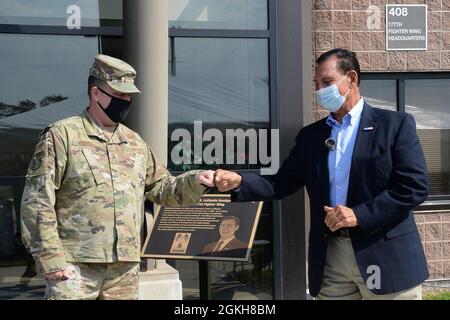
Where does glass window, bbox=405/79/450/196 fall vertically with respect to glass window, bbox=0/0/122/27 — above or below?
below

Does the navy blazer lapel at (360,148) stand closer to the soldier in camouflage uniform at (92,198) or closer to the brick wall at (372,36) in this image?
the soldier in camouflage uniform at (92,198)

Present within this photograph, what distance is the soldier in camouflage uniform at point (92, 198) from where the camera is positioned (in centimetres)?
321

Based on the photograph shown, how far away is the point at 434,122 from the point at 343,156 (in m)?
4.35

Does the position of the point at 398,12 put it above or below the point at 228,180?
above

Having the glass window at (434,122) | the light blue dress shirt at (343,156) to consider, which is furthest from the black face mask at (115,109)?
the glass window at (434,122)

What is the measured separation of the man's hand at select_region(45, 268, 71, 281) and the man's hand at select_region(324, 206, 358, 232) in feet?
4.49

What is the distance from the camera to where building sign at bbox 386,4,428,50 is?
685cm

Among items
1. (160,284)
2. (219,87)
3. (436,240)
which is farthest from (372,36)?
(160,284)

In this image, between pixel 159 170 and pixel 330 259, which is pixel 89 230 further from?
pixel 330 259

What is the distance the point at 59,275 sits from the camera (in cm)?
318
